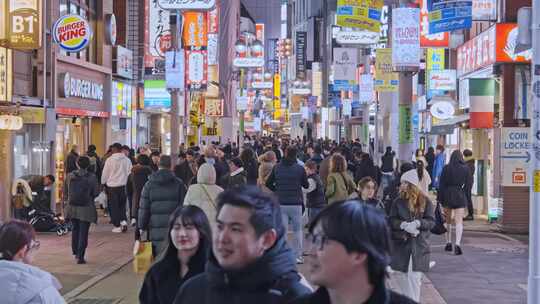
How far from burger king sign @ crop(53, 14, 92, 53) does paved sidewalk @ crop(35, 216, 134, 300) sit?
4760mm

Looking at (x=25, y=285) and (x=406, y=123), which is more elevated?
(x=406, y=123)

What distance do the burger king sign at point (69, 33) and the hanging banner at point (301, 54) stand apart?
9827 centimetres

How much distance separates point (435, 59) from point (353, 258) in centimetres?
3197

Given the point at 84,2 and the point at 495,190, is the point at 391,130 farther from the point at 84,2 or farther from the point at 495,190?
the point at 84,2

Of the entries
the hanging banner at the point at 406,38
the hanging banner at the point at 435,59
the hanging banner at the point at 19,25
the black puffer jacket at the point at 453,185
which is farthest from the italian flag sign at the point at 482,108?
the hanging banner at the point at 435,59

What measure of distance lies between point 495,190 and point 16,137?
35.2ft

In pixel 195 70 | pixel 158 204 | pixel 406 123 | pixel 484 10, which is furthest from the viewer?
pixel 195 70

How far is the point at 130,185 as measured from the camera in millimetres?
19594

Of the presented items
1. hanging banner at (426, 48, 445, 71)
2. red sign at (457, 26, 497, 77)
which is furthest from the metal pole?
hanging banner at (426, 48, 445, 71)

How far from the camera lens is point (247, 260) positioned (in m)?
3.78

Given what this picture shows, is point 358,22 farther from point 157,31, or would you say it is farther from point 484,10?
point 157,31

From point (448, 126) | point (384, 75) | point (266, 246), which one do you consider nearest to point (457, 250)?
point (384, 75)

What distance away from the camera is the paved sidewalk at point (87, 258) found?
13.5 m

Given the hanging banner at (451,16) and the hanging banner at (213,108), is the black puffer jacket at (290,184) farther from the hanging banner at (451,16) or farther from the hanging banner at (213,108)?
the hanging banner at (213,108)
